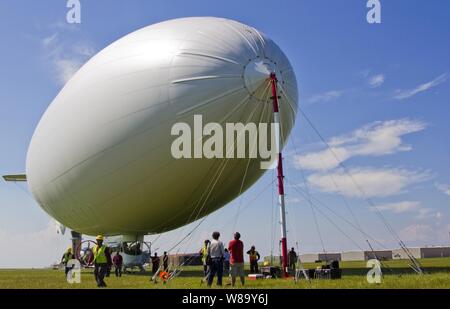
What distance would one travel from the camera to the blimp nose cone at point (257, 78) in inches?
701

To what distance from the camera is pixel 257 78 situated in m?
17.8

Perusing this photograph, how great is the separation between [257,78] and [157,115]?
383cm

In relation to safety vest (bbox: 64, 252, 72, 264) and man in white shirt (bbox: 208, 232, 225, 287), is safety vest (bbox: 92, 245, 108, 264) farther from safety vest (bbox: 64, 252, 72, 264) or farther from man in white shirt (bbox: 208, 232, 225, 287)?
safety vest (bbox: 64, 252, 72, 264)

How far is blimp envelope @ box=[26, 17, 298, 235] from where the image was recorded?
17969 mm

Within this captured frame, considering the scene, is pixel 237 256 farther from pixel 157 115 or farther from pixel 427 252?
pixel 427 252

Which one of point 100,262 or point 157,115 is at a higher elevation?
point 157,115

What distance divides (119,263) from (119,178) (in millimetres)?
5233

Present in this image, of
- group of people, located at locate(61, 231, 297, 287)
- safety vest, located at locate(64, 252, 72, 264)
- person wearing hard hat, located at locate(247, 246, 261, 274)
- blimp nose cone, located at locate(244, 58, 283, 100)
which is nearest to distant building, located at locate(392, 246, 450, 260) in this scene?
person wearing hard hat, located at locate(247, 246, 261, 274)

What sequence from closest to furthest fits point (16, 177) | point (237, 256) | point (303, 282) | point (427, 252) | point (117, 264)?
point (303, 282) → point (237, 256) → point (117, 264) → point (16, 177) → point (427, 252)

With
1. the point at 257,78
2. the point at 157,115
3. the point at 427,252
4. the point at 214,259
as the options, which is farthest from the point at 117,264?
the point at 427,252

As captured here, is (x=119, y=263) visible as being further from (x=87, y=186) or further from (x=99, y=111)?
(x=99, y=111)

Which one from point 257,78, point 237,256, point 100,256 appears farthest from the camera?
point 257,78

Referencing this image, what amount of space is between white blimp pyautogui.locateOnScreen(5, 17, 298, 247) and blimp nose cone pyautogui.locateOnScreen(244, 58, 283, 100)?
0.04m

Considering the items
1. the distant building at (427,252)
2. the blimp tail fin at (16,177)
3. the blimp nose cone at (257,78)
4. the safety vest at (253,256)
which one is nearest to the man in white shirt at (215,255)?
the blimp nose cone at (257,78)
